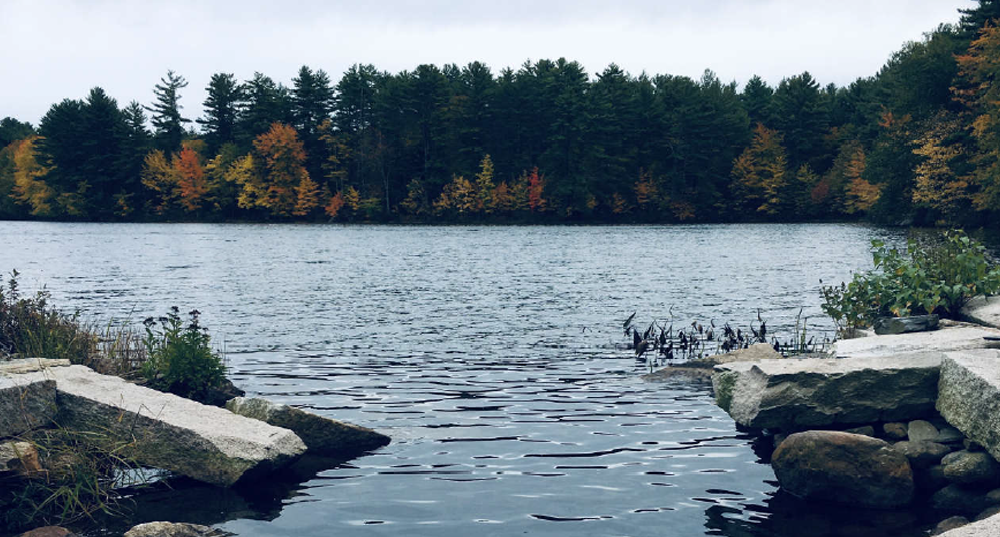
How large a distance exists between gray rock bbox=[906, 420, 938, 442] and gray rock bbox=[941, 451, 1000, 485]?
64 cm

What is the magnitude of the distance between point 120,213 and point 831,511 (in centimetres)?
11826

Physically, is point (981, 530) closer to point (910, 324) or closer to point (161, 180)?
point (910, 324)

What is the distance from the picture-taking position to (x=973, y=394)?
29.6ft

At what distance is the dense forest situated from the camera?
10500cm

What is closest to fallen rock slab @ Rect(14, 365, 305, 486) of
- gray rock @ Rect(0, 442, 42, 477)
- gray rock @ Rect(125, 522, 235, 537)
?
gray rock @ Rect(0, 442, 42, 477)

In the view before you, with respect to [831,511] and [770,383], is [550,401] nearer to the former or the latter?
[770,383]

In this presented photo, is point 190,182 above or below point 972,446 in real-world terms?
above

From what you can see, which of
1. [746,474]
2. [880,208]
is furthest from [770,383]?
[880,208]

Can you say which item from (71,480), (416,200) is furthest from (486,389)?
(416,200)

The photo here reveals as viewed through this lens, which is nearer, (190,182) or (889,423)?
Answer: (889,423)

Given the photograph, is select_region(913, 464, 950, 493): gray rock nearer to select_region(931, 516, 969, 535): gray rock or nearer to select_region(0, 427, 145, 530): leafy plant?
select_region(931, 516, 969, 535): gray rock

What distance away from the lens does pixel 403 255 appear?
5400 centimetres

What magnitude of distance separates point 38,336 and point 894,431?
12.5 metres

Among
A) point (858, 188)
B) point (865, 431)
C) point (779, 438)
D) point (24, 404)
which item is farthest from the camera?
point (858, 188)
